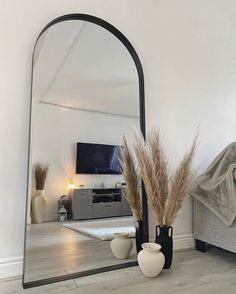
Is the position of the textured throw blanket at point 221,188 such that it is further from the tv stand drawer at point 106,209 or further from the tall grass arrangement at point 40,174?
the tall grass arrangement at point 40,174

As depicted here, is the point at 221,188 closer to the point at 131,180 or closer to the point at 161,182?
the point at 161,182

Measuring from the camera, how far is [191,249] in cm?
236

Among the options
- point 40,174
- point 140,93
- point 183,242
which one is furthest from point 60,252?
point 140,93

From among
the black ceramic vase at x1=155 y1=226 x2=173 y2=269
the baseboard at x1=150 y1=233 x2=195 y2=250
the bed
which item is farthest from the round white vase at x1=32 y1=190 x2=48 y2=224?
the bed

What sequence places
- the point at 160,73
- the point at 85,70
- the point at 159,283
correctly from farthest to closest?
the point at 160,73 → the point at 85,70 → the point at 159,283

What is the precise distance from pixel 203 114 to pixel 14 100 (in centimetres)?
175

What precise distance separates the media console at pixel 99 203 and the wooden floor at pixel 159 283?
44cm

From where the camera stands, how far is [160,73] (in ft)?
8.00

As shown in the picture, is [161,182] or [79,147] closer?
[161,182]

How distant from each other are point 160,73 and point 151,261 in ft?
5.19

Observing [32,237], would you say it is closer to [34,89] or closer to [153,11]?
[34,89]

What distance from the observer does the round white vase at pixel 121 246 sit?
1.96 metres

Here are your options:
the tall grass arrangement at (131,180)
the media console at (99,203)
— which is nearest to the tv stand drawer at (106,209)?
the media console at (99,203)

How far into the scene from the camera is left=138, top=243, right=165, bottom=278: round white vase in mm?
1695
